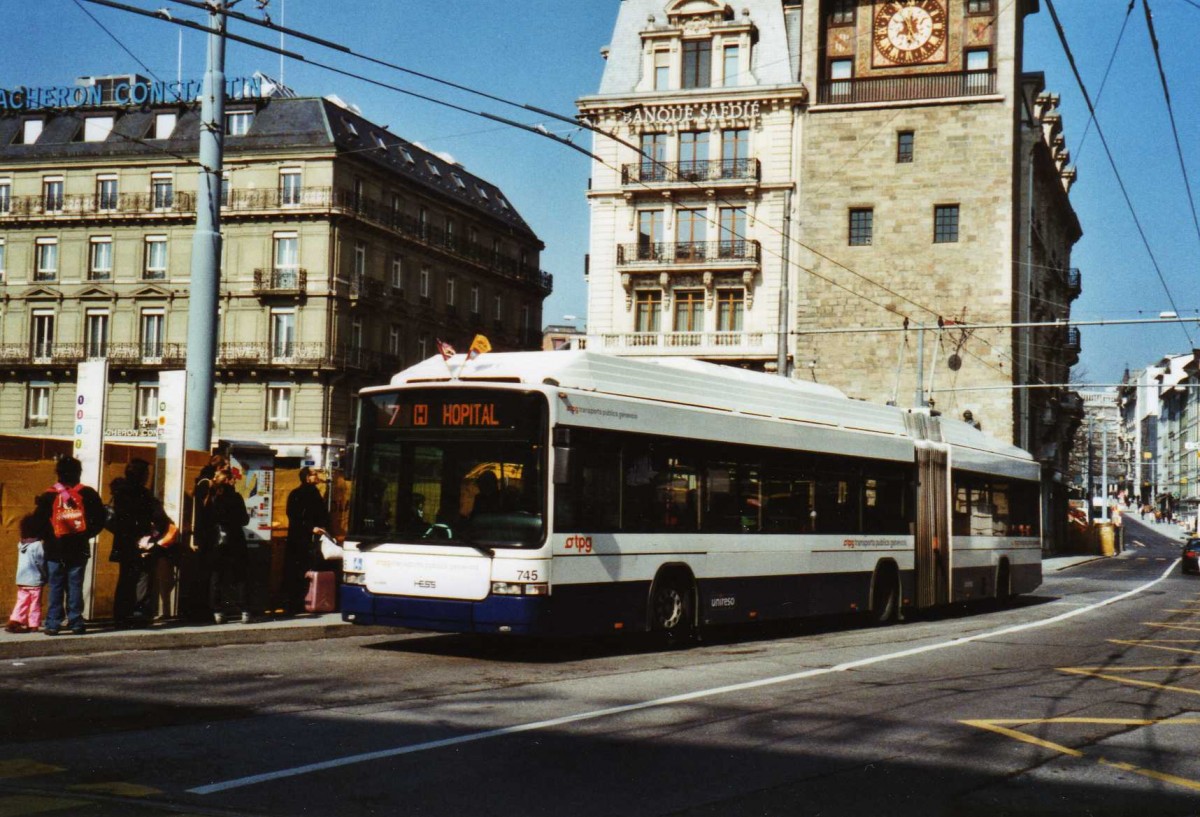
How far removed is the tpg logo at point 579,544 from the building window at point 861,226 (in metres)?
39.1

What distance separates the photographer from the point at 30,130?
200 feet

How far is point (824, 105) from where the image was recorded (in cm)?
5000

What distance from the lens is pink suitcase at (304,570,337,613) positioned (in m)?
15.9

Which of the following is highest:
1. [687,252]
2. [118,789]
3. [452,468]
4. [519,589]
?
[687,252]

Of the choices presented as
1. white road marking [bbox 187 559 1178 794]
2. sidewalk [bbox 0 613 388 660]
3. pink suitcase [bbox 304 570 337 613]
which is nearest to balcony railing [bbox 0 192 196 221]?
pink suitcase [bbox 304 570 337 613]

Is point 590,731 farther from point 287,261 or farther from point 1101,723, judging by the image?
point 287,261

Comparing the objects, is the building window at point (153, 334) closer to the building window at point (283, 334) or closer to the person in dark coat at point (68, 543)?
the building window at point (283, 334)

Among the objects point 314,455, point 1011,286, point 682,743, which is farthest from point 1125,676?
point 314,455

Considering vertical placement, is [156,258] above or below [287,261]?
above

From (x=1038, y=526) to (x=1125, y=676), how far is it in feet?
44.2

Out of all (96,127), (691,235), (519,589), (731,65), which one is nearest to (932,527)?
(519,589)

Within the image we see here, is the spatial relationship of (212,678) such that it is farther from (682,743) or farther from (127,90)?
(127,90)

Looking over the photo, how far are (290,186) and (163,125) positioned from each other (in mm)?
7815

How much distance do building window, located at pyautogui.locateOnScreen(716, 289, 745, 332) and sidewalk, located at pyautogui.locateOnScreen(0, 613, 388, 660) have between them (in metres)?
35.1
